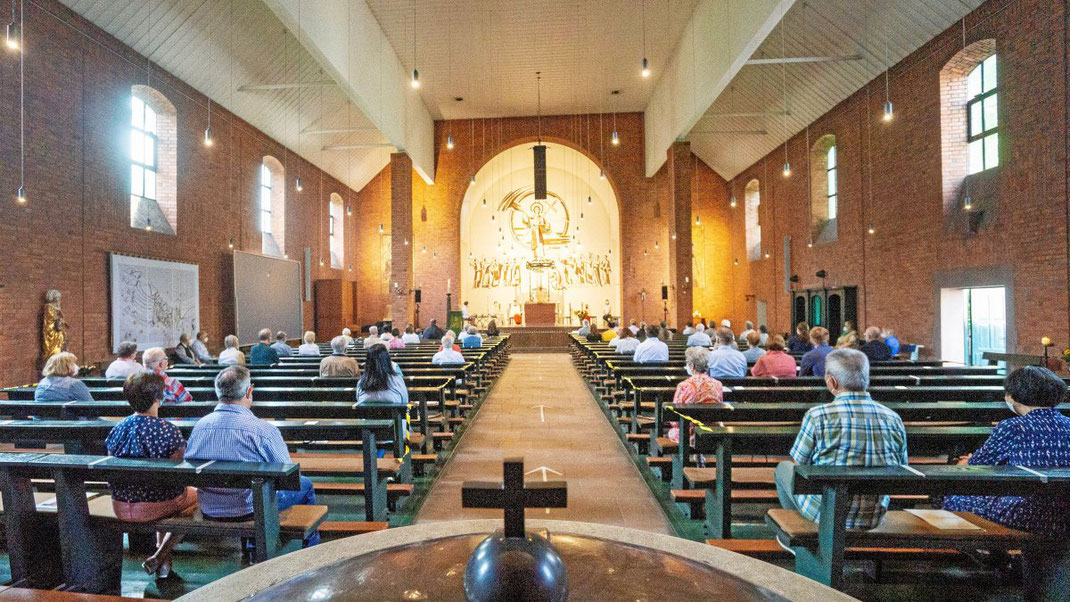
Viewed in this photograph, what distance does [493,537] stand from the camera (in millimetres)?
1022

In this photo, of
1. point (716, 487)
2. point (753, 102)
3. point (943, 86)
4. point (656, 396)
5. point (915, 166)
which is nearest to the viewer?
point (716, 487)

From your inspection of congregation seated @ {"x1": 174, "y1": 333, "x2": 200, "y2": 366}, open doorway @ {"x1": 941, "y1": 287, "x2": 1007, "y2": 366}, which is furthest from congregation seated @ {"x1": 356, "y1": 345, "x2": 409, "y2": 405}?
open doorway @ {"x1": 941, "y1": 287, "x2": 1007, "y2": 366}

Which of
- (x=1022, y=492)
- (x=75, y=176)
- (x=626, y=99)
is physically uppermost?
(x=626, y=99)

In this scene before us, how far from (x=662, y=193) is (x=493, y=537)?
20.0 m

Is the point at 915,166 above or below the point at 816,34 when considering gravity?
below

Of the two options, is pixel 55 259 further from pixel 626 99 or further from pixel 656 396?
pixel 626 99

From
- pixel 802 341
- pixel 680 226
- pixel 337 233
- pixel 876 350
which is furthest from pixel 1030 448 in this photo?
pixel 337 233

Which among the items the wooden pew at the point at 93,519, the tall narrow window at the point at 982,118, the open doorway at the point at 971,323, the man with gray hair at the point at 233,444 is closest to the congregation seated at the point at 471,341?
the man with gray hair at the point at 233,444

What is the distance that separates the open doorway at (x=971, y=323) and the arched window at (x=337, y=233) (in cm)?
1702

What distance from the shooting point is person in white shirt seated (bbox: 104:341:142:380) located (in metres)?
5.38

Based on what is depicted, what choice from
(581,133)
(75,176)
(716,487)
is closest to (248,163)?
(75,176)

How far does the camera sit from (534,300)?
23.1 metres

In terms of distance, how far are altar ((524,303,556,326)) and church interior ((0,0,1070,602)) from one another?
1.07 ft

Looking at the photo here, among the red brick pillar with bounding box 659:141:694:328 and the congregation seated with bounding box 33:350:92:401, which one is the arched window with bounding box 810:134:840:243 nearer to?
the red brick pillar with bounding box 659:141:694:328
